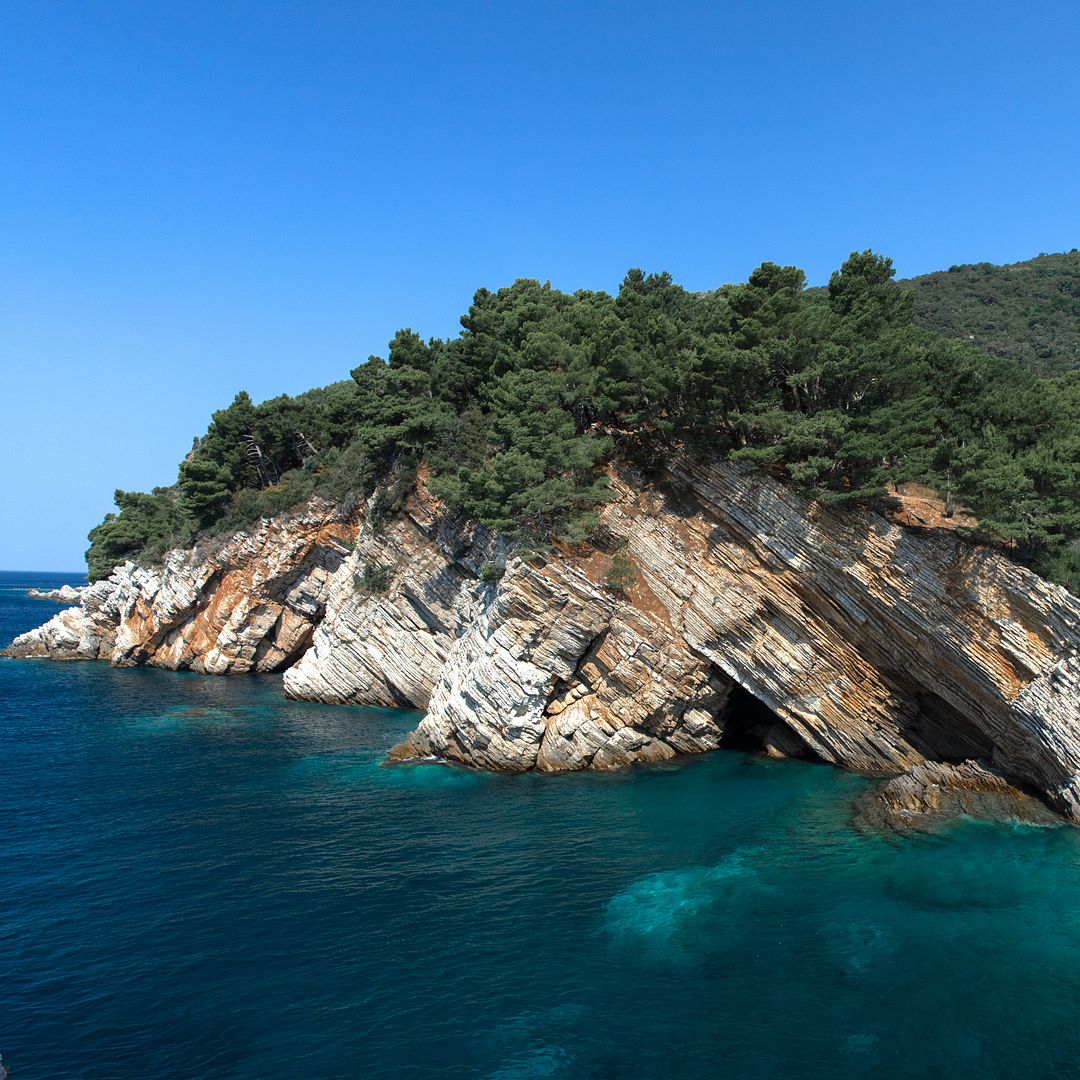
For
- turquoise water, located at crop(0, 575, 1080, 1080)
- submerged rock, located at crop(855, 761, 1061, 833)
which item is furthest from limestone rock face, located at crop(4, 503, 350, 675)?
submerged rock, located at crop(855, 761, 1061, 833)

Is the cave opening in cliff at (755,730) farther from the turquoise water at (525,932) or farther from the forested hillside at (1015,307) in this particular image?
the forested hillside at (1015,307)

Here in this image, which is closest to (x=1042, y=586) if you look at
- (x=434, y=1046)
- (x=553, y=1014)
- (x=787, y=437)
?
(x=787, y=437)

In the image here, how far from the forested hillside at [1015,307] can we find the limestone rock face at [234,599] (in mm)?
65328

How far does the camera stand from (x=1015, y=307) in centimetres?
9488

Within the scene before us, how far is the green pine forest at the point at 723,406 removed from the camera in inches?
1046

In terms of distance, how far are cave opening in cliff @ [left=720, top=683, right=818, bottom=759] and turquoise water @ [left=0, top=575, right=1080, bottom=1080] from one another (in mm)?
3375

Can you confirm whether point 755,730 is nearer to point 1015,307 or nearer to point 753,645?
point 753,645

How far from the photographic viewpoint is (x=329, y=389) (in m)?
84.0

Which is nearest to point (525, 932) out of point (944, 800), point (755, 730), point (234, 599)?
point (944, 800)

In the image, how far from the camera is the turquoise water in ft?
47.0

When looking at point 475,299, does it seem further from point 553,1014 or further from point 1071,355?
point 1071,355

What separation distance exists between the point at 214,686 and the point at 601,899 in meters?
42.9

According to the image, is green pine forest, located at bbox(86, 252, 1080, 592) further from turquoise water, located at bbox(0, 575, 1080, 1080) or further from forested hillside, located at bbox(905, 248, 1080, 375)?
forested hillside, located at bbox(905, 248, 1080, 375)

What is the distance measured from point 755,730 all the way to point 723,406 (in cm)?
1615
